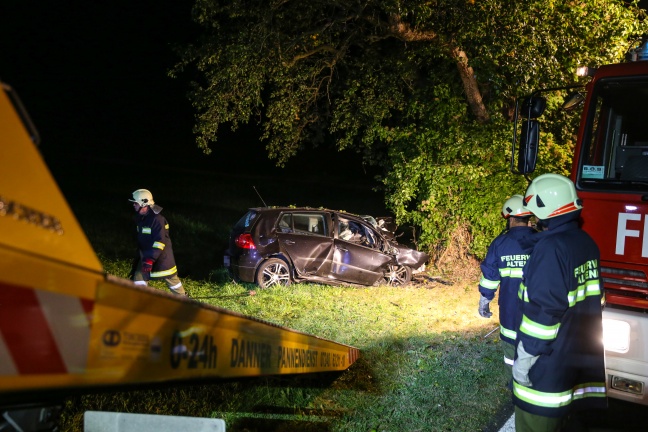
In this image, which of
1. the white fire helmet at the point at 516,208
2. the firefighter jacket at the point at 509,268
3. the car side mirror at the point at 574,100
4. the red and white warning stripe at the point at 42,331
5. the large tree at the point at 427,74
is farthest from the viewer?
the large tree at the point at 427,74

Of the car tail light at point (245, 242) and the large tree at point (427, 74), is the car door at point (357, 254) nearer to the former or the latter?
the large tree at point (427, 74)

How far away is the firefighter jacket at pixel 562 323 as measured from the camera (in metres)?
3.38

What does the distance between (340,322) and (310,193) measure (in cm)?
2634

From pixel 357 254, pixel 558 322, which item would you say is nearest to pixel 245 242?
pixel 357 254

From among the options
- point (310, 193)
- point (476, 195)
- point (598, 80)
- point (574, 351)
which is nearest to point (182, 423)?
point (574, 351)

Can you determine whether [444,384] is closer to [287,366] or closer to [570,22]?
[287,366]

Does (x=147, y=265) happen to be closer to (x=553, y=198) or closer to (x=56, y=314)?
(x=553, y=198)

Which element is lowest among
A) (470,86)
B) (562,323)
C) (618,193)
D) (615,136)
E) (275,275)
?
(275,275)

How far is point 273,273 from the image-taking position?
36.4ft

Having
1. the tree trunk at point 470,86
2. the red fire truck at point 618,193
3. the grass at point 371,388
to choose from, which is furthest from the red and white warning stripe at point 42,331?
the tree trunk at point 470,86

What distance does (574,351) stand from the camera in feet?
11.6

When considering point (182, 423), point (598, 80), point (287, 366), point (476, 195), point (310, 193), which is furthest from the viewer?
point (310, 193)

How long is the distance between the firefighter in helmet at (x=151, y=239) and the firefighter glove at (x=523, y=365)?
6.04 metres

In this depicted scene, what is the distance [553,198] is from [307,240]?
25.9ft
